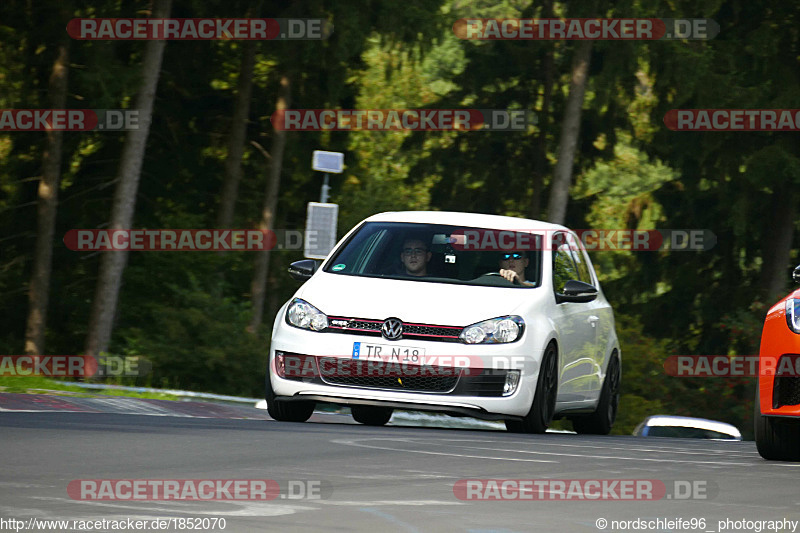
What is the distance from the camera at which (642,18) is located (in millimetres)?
32219

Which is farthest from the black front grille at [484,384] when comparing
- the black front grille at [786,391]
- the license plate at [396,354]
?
the black front grille at [786,391]

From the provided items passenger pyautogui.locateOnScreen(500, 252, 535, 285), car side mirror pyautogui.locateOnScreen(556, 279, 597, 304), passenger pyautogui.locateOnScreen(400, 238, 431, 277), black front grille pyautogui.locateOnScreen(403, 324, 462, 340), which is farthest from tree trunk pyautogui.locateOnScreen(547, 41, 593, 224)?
black front grille pyautogui.locateOnScreen(403, 324, 462, 340)

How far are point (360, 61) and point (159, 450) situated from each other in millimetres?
28836

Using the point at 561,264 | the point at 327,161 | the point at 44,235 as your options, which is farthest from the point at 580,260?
the point at 44,235

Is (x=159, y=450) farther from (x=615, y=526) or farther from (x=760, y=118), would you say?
(x=760, y=118)

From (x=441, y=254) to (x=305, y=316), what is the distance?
1.53 m

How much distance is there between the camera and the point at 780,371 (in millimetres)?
9555

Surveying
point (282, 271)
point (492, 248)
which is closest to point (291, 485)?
point (492, 248)

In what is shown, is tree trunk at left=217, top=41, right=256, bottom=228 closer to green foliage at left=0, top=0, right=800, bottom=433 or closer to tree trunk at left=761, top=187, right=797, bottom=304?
green foliage at left=0, top=0, right=800, bottom=433

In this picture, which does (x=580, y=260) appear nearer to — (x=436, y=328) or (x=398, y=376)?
(x=436, y=328)

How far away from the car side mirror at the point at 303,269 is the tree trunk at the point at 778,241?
25.3 m

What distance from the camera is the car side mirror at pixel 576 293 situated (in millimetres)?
12539

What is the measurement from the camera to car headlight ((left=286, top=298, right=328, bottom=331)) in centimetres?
1162

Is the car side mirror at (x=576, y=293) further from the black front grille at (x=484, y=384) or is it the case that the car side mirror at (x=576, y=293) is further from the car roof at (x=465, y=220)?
the black front grille at (x=484, y=384)
